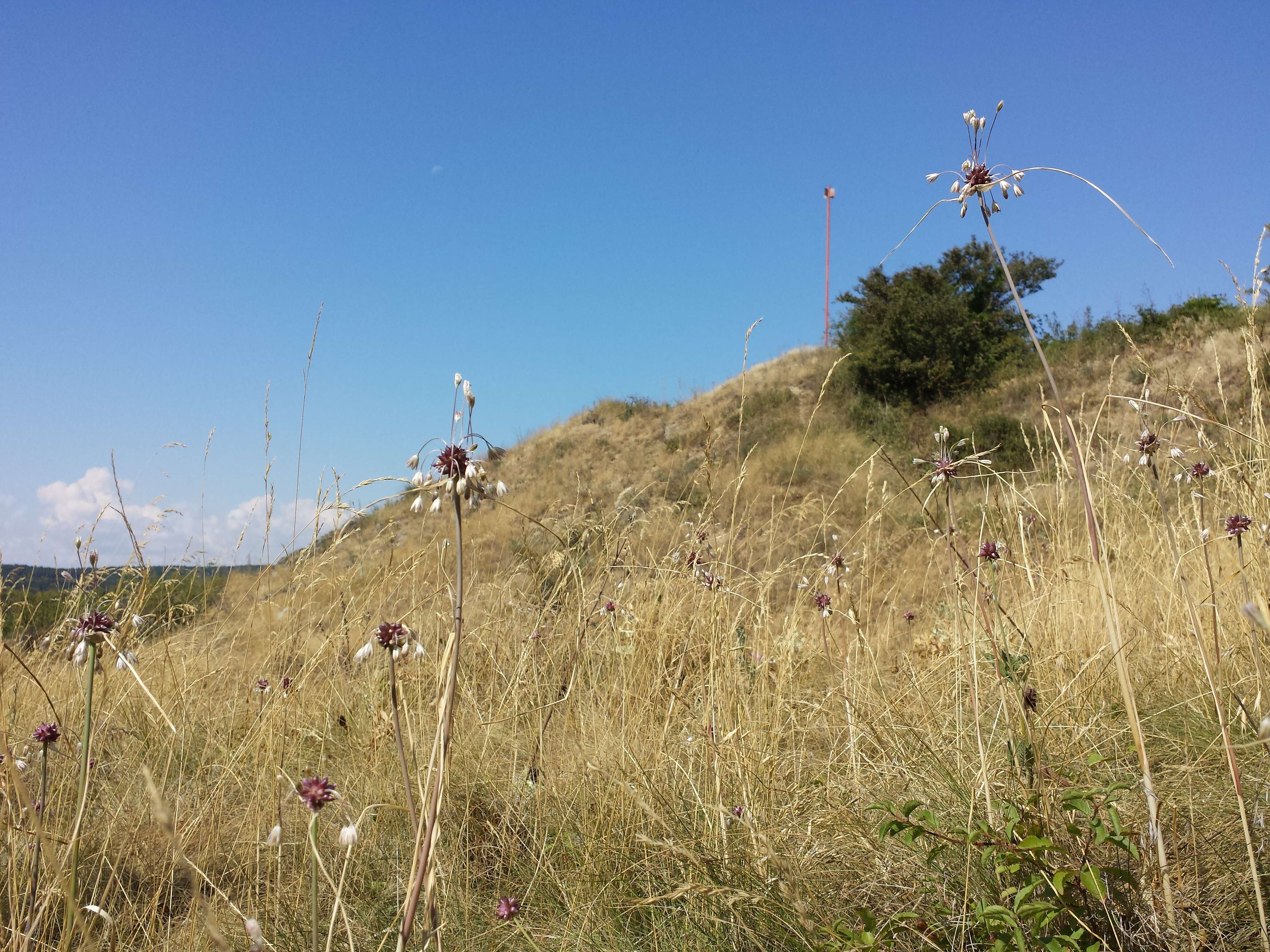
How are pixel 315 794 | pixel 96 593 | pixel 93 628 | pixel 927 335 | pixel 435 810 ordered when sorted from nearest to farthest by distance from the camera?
pixel 435 810 → pixel 315 794 → pixel 93 628 → pixel 96 593 → pixel 927 335

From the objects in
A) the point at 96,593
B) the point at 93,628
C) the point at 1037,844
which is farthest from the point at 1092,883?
the point at 96,593

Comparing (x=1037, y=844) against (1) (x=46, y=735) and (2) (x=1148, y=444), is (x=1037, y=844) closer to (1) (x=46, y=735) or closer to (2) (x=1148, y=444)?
(2) (x=1148, y=444)

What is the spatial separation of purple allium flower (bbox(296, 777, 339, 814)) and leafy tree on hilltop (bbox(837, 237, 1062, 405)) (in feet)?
49.8

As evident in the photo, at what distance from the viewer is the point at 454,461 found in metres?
1.04

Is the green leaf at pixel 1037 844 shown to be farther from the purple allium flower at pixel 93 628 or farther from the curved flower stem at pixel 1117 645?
the purple allium flower at pixel 93 628

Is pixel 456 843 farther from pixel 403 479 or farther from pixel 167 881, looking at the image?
pixel 403 479

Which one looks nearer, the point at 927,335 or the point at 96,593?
the point at 96,593

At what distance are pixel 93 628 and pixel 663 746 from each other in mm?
1322

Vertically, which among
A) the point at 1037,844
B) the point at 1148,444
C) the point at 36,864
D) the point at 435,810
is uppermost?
the point at 1148,444

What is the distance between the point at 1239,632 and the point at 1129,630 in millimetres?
302

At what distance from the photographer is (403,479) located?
51.7 inches

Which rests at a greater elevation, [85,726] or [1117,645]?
[1117,645]

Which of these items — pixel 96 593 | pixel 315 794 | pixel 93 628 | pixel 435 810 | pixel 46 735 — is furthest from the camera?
pixel 96 593

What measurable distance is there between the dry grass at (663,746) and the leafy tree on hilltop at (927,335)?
11.6 m
